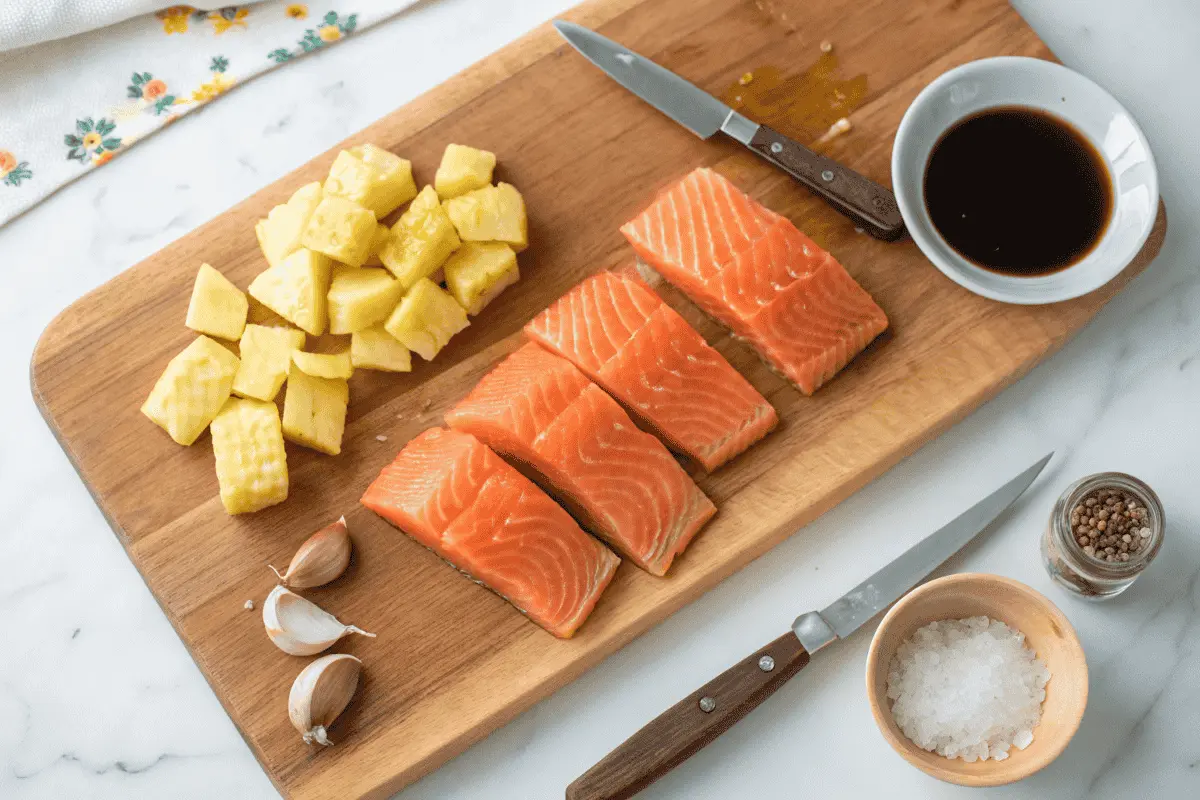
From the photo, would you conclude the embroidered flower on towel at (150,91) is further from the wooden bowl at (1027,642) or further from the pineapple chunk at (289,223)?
the wooden bowl at (1027,642)

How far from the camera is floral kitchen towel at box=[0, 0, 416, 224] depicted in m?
3.40

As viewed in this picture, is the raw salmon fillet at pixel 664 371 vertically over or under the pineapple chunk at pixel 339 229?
under

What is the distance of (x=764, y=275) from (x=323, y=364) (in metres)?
1.26

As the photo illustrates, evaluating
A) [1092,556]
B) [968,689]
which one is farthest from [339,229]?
[1092,556]

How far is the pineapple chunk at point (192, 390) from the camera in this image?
2973 millimetres

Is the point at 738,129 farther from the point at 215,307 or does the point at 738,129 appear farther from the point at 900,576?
the point at 215,307

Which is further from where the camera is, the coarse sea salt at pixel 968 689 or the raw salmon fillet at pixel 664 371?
the raw salmon fillet at pixel 664 371

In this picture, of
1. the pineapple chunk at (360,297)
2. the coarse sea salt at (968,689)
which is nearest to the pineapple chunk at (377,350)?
the pineapple chunk at (360,297)

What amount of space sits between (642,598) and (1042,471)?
126 cm

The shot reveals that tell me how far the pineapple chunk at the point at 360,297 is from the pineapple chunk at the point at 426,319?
38 millimetres

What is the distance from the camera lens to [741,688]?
→ 286 centimetres

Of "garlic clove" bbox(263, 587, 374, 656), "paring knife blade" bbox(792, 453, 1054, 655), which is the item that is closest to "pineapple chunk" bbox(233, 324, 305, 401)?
"garlic clove" bbox(263, 587, 374, 656)

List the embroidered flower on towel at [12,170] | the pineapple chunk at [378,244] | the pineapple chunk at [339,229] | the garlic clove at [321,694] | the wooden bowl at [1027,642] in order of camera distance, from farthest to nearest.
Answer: the embroidered flower on towel at [12,170] < the pineapple chunk at [378,244] < the pineapple chunk at [339,229] < the garlic clove at [321,694] < the wooden bowl at [1027,642]

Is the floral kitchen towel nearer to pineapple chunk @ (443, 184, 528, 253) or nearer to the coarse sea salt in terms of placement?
pineapple chunk @ (443, 184, 528, 253)
